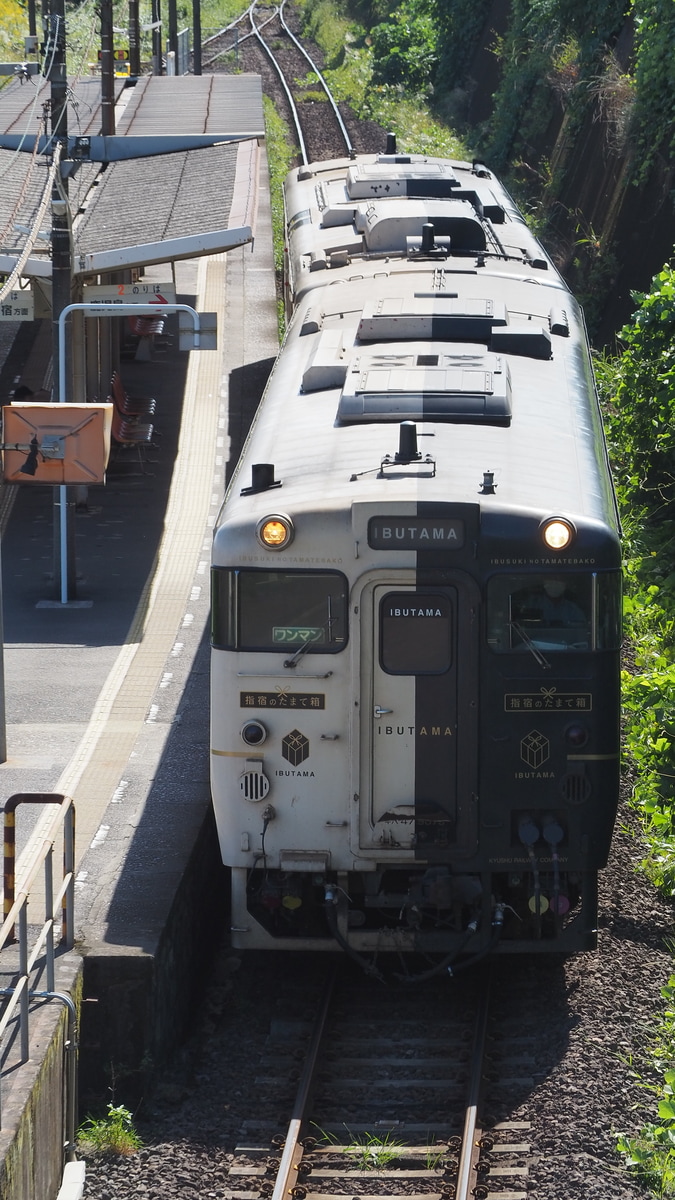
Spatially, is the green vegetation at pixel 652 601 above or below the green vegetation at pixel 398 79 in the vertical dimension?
below

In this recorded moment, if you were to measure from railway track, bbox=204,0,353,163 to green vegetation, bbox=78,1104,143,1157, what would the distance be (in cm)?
3000

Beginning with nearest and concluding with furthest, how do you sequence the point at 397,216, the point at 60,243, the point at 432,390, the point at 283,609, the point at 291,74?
the point at 283,609
the point at 432,390
the point at 397,216
the point at 60,243
the point at 291,74

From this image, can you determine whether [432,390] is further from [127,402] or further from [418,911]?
[127,402]

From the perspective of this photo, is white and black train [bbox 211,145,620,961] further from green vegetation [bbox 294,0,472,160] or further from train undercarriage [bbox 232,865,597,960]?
green vegetation [bbox 294,0,472,160]

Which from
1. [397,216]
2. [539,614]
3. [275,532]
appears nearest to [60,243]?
[397,216]

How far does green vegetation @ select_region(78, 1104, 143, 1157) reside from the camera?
798 centimetres

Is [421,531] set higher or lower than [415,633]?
higher

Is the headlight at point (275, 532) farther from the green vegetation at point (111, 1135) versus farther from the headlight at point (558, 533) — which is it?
the green vegetation at point (111, 1135)

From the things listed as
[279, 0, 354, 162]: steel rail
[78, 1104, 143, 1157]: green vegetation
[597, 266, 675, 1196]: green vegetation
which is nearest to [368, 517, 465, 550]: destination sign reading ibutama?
[597, 266, 675, 1196]: green vegetation

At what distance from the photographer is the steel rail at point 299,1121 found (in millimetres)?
7574

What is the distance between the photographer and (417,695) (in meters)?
8.77

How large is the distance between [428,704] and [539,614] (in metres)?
0.80

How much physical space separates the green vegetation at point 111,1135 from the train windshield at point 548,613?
127 inches

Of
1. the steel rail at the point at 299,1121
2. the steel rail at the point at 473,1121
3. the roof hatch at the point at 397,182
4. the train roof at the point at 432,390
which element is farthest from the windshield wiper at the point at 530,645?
the roof hatch at the point at 397,182
